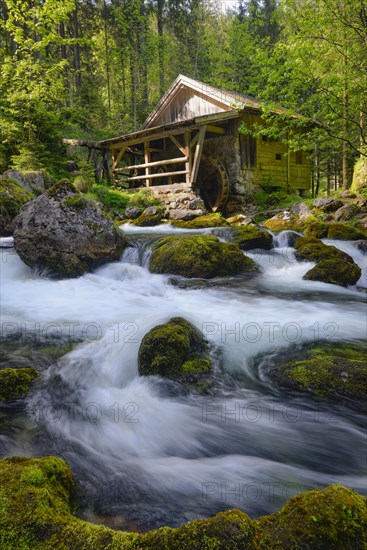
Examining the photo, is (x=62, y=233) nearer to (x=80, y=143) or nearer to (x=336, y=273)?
(x=336, y=273)

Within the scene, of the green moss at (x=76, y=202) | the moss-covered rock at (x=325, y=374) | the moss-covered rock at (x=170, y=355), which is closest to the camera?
the moss-covered rock at (x=325, y=374)

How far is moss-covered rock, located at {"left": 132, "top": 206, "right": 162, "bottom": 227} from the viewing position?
14.3 meters

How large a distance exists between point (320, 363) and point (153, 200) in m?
15.0

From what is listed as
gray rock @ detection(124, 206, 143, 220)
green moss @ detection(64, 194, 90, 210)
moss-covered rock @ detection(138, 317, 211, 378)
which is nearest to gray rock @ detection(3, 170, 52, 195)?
gray rock @ detection(124, 206, 143, 220)

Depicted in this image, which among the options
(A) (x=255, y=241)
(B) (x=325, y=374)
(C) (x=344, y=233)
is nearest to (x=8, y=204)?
(A) (x=255, y=241)

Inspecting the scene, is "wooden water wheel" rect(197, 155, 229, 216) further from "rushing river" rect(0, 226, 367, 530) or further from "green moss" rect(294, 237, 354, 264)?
"rushing river" rect(0, 226, 367, 530)

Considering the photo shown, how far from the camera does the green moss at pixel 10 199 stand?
34.0 feet

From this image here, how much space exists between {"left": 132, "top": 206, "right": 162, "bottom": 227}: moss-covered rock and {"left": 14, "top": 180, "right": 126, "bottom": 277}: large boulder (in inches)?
249

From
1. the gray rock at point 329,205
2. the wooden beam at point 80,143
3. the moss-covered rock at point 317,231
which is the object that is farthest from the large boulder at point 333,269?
the wooden beam at point 80,143

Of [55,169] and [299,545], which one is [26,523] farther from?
[55,169]

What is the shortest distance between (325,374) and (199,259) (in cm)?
440

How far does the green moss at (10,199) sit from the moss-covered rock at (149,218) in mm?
4635

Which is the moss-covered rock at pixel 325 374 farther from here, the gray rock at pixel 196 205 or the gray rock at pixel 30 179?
the gray rock at pixel 196 205

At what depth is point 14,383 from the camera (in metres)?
→ 3.06
